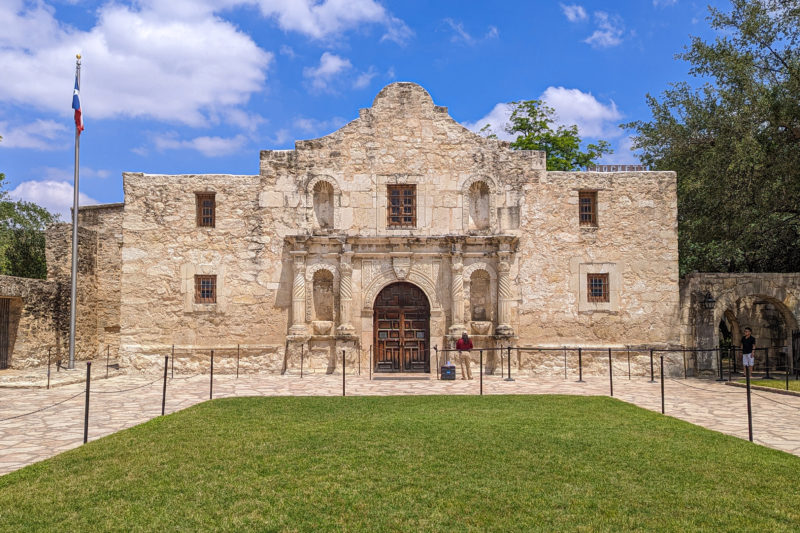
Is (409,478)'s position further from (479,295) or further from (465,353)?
(479,295)

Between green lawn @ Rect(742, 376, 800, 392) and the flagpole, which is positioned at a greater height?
the flagpole

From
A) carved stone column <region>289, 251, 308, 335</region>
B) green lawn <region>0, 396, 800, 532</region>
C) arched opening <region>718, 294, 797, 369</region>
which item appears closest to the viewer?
green lawn <region>0, 396, 800, 532</region>

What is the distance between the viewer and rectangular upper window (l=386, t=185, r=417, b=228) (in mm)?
17656

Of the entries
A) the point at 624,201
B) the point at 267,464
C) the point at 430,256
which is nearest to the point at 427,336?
the point at 430,256

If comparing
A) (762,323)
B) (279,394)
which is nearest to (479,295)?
(279,394)

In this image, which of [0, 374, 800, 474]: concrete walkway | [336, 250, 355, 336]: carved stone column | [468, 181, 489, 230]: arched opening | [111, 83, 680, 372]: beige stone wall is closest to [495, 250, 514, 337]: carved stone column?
[111, 83, 680, 372]: beige stone wall

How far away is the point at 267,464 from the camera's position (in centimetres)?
674

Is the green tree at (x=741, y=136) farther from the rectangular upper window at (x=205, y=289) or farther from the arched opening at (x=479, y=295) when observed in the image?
the rectangular upper window at (x=205, y=289)

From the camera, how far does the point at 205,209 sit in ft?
58.6

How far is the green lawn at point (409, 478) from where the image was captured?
16.6 ft

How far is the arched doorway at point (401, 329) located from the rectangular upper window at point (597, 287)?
457 centimetres

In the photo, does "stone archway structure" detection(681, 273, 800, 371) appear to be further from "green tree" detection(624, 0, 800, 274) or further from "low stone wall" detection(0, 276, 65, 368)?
"low stone wall" detection(0, 276, 65, 368)

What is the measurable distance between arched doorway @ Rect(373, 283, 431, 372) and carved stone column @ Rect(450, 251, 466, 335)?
78 centimetres

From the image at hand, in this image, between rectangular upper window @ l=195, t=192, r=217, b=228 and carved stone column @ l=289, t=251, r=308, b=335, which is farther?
rectangular upper window @ l=195, t=192, r=217, b=228
